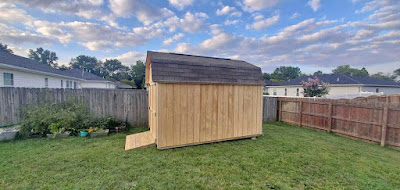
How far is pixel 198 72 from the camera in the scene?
439 cm

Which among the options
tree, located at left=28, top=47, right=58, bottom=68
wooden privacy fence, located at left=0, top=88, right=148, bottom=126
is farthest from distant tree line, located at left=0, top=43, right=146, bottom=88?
wooden privacy fence, located at left=0, top=88, right=148, bottom=126

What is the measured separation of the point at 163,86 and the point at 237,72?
243 cm

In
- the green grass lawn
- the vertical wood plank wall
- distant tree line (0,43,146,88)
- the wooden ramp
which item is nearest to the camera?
the green grass lawn

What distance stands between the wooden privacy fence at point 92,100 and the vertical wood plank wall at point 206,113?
313 centimetres

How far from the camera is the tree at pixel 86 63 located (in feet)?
156

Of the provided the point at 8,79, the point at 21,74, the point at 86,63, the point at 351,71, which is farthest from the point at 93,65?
the point at 351,71

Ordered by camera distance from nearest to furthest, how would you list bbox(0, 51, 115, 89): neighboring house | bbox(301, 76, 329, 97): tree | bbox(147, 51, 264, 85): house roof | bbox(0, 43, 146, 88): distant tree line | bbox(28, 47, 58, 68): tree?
bbox(147, 51, 264, 85): house roof < bbox(0, 51, 115, 89): neighboring house < bbox(301, 76, 329, 97): tree < bbox(28, 47, 58, 68): tree < bbox(0, 43, 146, 88): distant tree line

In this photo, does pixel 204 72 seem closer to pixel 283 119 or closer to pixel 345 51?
pixel 283 119

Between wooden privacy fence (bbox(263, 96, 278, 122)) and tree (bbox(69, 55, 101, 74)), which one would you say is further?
tree (bbox(69, 55, 101, 74))

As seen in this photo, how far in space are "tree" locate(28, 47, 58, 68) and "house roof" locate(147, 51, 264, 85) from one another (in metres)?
58.4

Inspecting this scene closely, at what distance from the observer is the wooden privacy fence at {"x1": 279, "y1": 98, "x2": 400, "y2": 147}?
4742mm

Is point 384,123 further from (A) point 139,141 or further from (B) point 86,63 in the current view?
(B) point 86,63

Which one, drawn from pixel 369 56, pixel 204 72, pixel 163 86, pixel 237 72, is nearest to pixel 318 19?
pixel 237 72

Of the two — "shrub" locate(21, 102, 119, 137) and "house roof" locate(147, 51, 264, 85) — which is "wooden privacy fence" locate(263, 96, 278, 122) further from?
Answer: "shrub" locate(21, 102, 119, 137)
